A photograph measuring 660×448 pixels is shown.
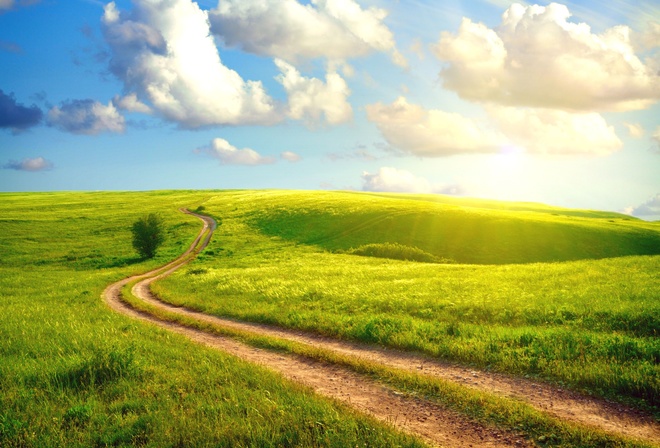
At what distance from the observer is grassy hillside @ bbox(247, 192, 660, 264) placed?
1953 inches

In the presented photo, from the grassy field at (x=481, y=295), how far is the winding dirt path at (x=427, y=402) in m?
0.81

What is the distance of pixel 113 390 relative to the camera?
10.5 metres

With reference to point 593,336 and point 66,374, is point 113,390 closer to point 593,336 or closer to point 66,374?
point 66,374

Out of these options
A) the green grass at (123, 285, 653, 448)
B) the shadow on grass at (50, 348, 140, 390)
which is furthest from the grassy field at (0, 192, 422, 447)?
the green grass at (123, 285, 653, 448)

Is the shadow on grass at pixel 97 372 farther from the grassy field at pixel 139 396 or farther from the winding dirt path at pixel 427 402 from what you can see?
the winding dirt path at pixel 427 402

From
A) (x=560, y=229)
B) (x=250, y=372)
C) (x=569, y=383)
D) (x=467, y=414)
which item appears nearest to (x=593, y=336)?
(x=569, y=383)

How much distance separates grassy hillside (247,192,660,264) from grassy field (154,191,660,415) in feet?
0.92

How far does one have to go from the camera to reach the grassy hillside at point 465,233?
4959 centimetres

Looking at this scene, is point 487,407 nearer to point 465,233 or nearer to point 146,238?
point 465,233

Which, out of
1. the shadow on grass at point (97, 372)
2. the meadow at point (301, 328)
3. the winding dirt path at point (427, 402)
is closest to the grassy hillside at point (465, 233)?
the meadow at point (301, 328)

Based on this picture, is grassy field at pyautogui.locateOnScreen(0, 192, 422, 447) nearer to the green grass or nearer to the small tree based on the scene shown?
the green grass

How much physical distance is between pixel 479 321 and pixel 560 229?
46307 mm

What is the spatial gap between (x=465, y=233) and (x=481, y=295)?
116ft

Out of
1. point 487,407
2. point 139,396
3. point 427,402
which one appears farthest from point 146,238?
point 487,407
